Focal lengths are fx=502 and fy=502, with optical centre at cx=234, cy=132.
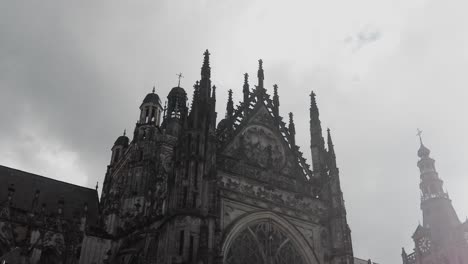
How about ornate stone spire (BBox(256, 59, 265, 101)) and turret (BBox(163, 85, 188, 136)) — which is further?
turret (BBox(163, 85, 188, 136))

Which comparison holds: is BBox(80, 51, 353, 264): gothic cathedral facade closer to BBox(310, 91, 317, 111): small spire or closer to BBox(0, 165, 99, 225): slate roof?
BBox(310, 91, 317, 111): small spire

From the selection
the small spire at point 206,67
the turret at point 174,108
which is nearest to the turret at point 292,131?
the small spire at point 206,67

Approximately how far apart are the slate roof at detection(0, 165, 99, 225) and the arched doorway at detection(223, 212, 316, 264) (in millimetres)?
16637

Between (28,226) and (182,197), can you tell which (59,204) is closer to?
(28,226)

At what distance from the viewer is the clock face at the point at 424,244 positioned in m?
54.2

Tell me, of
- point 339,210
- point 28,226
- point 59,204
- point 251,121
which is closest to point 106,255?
point 28,226

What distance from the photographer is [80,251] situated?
3141 centimetres

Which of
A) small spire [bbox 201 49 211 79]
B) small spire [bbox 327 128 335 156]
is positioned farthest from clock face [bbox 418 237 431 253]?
small spire [bbox 201 49 211 79]

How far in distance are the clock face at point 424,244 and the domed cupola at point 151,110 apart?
106 ft

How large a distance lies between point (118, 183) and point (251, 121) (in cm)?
1627

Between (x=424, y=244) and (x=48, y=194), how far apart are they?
3936 cm

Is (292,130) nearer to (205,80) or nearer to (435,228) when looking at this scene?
(205,80)

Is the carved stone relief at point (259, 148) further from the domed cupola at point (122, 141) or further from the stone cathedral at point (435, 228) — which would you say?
the stone cathedral at point (435, 228)

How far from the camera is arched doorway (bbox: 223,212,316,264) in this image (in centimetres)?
2381
